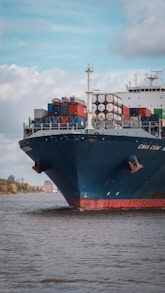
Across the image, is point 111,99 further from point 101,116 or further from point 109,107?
point 101,116

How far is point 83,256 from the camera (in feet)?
73.2

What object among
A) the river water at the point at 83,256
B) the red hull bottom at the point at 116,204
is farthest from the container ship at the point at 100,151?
the river water at the point at 83,256

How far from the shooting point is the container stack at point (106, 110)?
152ft

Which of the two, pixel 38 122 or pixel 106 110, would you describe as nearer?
pixel 106 110

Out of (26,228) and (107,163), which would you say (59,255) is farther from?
(107,163)

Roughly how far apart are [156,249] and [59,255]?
13.3ft

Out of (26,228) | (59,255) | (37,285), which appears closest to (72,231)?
(26,228)

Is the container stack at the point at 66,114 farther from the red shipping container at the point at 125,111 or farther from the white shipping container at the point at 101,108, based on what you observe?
the red shipping container at the point at 125,111

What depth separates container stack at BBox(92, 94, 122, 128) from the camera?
4619cm

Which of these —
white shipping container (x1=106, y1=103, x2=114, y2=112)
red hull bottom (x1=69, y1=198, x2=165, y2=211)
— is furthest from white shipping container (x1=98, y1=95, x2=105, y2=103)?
red hull bottom (x1=69, y1=198, x2=165, y2=211)

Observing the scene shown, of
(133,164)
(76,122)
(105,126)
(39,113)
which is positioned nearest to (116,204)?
(133,164)

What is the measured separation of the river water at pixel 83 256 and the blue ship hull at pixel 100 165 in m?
6.04

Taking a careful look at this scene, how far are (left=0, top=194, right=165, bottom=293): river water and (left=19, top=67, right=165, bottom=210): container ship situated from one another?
6.23 m

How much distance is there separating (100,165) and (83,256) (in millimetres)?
19434
